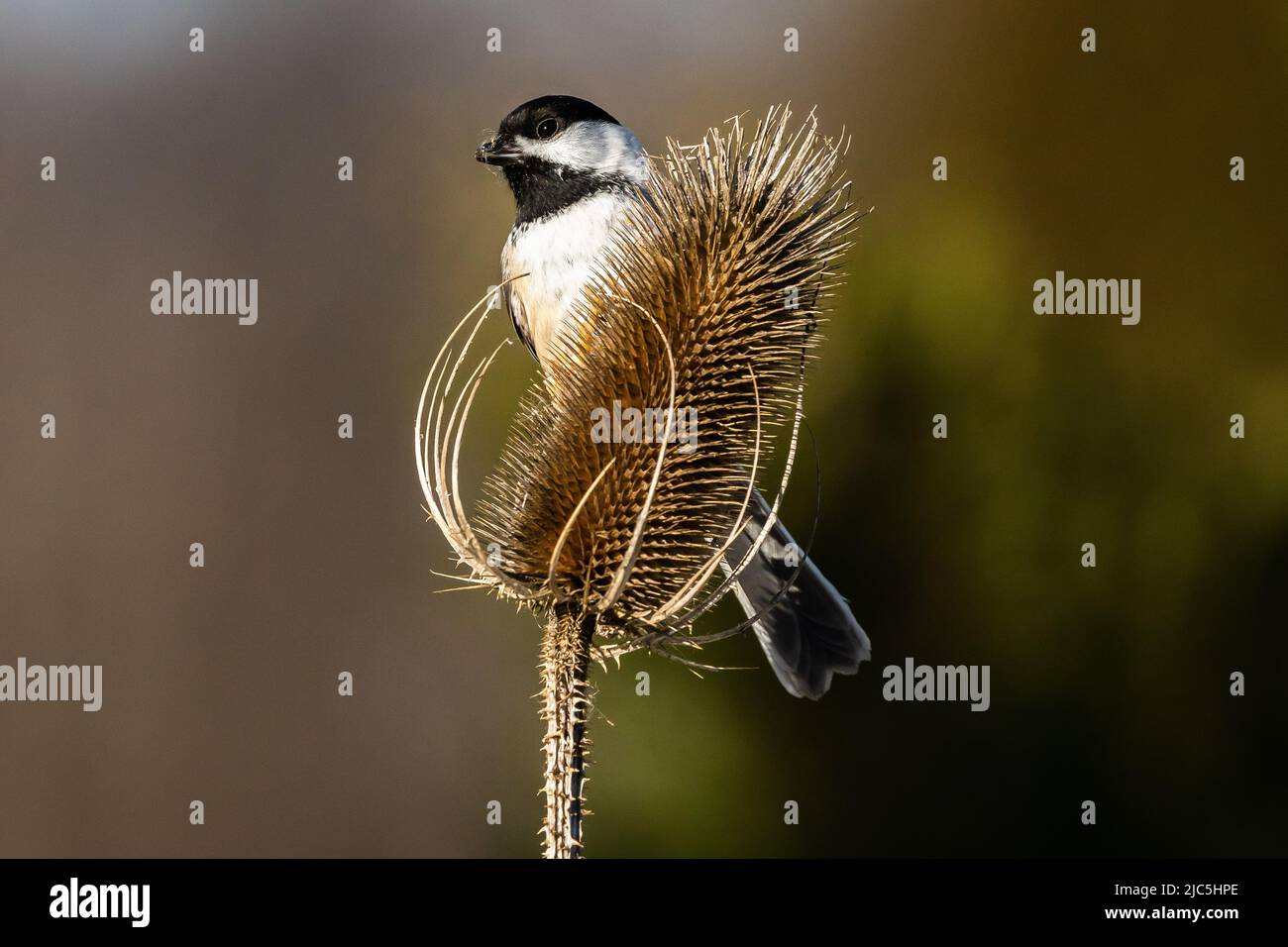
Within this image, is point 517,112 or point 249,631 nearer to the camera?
point 517,112

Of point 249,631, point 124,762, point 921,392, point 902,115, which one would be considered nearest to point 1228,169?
point 902,115

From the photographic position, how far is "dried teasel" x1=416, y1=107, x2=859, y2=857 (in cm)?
245

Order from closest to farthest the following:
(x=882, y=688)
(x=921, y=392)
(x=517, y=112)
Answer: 1. (x=517, y=112)
2. (x=882, y=688)
3. (x=921, y=392)

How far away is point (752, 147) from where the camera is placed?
271 cm

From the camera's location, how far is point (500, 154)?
447 centimetres

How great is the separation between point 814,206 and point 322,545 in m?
7.27

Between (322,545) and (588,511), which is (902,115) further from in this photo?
(588,511)

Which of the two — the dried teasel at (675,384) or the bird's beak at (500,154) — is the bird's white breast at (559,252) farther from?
the dried teasel at (675,384)

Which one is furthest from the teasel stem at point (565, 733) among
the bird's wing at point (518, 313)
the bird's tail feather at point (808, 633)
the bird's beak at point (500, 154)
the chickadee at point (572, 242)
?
the bird's wing at point (518, 313)

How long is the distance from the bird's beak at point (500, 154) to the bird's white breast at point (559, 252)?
9.9 inches

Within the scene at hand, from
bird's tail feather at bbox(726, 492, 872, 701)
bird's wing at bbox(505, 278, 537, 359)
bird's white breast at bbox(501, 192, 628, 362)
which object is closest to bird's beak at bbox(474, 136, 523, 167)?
bird's white breast at bbox(501, 192, 628, 362)

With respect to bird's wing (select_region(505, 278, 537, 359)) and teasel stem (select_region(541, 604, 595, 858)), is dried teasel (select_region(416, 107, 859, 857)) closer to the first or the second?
teasel stem (select_region(541, 604, 595, 858))

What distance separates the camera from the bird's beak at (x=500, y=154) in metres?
4.46

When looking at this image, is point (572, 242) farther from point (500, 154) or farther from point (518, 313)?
point (518, 313)
